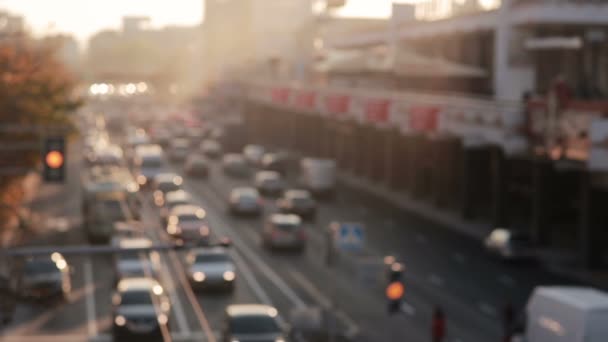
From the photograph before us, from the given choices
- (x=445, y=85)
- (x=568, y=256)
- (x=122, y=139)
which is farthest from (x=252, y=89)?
(x=568, y=256)

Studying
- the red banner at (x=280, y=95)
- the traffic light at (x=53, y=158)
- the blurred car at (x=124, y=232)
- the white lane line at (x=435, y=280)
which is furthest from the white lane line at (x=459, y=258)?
the red banner at (x=280, y=95)

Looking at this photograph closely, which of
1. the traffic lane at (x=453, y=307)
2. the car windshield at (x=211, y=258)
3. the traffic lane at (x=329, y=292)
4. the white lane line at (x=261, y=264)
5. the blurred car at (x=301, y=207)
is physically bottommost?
the traffic lane at (x=453, y=307)

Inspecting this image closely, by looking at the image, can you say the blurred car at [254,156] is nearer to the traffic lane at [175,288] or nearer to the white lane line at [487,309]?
the traffic lane at [175,288]

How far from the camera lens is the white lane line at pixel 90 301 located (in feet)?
106

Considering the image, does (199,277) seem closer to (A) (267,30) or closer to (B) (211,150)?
(B) (211,150)

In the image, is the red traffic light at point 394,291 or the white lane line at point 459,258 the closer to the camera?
the red traffic light at point 394,291

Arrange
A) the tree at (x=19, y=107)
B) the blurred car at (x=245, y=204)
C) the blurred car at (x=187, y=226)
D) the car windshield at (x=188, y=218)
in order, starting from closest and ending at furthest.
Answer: the tree at (x=19, y=107) → the blurred car at (x=187, y=226) → the car windshield at (x=188, y=218) → the blurred car at (x=245, y=204)

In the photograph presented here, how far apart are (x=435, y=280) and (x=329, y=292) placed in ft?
16.4

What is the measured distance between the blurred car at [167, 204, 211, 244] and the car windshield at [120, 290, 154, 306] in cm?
1465

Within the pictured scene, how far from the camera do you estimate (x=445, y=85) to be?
76.8 meters

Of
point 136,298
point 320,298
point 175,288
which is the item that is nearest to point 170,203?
point 175,288

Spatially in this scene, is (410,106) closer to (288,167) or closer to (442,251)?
(442,251)

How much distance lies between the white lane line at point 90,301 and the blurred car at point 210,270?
131 inches

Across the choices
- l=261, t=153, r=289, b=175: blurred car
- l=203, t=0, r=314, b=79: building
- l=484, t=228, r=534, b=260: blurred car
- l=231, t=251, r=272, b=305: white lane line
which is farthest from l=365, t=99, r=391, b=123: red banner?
l=203, t=0, r=314, b=79: building
